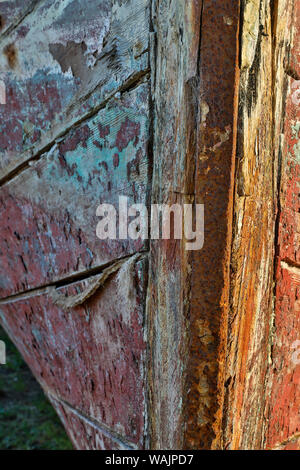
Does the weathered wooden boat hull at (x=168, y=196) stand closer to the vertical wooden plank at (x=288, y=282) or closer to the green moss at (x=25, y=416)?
the vertical wooden plank at (x=288, y=282)

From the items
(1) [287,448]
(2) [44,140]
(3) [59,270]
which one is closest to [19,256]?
(3) [59,270]

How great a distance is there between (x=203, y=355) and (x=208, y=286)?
132 mm

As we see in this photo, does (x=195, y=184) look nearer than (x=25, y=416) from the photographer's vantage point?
Yes

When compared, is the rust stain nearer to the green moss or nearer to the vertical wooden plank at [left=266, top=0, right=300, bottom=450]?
the vertical wooden plank at [left=266, top=0, right=300, bottom=450]

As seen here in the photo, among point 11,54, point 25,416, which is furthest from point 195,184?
point 25,416

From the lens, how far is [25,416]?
187cm

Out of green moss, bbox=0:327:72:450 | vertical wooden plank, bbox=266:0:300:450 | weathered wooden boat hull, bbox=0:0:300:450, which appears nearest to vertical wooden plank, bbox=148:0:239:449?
weathered wooden boat hull, bbox=0:0:300:450

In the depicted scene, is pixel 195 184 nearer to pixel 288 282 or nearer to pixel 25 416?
pixel 288 282

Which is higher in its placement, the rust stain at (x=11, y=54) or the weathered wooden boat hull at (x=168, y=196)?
the rust stain at (x=11, y=54)

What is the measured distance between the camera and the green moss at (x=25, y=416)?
173 cm

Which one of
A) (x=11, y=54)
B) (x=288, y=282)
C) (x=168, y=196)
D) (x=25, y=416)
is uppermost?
(x=11, y=54)

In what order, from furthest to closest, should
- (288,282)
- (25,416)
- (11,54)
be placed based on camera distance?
(25,416) < (11,54) < (288,282)

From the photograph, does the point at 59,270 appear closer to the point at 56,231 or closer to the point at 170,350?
the point at 56,231

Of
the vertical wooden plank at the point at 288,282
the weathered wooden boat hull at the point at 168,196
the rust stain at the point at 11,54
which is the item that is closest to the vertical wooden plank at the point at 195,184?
the weathered wooden boat hull at the point at 168,196
